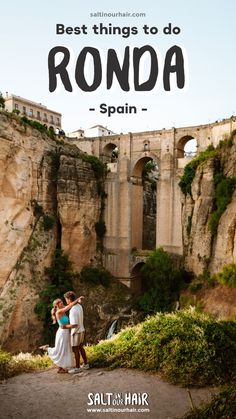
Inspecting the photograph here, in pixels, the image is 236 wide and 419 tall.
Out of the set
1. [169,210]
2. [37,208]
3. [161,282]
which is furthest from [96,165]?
[161,282]

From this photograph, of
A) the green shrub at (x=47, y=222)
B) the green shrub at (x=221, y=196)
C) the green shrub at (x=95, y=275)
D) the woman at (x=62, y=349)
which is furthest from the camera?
the green shrub at (x=95, y=275)

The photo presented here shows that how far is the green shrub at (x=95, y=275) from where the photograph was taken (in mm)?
26266

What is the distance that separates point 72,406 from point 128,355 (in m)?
2.43

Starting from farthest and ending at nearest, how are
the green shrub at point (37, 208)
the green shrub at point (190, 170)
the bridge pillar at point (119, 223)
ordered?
the bridge pillar at point (119, 223) < the green shrub at point (37, 208) < the green shrub at point (190, 170)

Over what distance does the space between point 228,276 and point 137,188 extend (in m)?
10.1

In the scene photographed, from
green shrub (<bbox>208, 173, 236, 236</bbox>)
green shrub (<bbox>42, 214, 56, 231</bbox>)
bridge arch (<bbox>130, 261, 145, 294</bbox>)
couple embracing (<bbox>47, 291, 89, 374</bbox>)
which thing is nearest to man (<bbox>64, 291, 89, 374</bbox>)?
couple embracing (<bbox>47, 291, 89, 374</bbox>)

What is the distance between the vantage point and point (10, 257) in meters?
23.4

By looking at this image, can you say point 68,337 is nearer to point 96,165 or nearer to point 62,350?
point 62,350

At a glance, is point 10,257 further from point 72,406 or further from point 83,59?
point 72,406

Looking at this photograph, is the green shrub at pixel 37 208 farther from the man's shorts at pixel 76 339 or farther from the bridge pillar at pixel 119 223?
the man's shorts at pixel 76 339

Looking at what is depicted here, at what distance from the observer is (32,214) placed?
81.6 feet

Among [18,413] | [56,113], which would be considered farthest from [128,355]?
[56,113]

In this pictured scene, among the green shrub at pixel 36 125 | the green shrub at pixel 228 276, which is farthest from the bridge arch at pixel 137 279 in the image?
the green shrub at pixel 36 125

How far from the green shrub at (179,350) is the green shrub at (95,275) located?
16.6 meters
